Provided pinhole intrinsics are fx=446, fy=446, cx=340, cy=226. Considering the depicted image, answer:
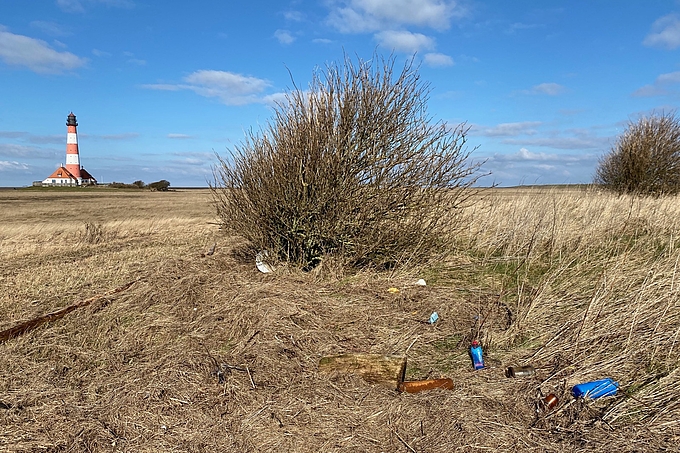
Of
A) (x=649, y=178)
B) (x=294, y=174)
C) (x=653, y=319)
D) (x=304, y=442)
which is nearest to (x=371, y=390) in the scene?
(x=304, y=442)

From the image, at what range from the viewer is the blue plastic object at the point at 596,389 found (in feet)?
11.0

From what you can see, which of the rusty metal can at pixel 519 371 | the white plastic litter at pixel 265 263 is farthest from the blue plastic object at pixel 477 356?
the white plastic litter at pixel 265 263

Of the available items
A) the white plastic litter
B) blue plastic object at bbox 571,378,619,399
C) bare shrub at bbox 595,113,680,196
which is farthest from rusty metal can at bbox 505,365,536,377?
bare shrub at bbox 595,113,680,196

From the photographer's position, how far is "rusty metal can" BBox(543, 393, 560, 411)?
3.28m

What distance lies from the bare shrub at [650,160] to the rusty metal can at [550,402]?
17.1 m

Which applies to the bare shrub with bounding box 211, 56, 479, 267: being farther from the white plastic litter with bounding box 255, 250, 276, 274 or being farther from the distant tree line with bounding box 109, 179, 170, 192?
the distant tree line with bounding box 109, 179, 170, 192

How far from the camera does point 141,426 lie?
3293mm

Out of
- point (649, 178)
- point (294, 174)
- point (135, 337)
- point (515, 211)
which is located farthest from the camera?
point (649, 178)

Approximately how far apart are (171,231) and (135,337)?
33.6 ft

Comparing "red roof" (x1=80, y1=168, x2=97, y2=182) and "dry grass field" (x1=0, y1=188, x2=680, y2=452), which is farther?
"red roof" (x1=80, y1=168, x2=97, y2=182)

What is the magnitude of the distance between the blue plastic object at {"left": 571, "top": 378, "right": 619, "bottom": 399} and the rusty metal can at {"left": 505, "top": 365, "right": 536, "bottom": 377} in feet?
1.29

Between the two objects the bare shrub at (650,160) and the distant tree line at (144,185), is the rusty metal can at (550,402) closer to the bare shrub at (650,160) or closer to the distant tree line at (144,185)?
the bare shrub at (650,160)

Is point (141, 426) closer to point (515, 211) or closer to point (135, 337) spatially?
point (135, 337)

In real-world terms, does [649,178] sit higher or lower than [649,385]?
higher
